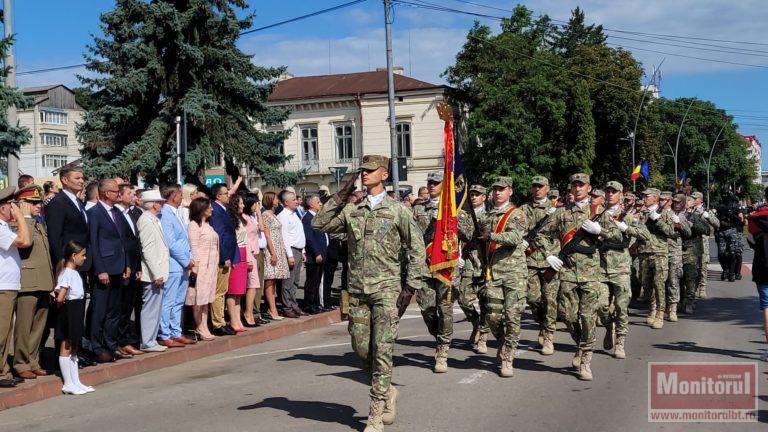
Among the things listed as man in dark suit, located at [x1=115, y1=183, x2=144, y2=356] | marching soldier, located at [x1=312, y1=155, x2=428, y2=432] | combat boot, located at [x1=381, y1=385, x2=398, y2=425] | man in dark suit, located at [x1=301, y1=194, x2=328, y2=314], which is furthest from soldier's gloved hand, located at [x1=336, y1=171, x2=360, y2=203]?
man in dark suit, located at [x1=301, y1=194, x2=328, y2=314]

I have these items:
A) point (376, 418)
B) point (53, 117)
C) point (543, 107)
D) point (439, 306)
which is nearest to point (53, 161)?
point (53, 117)

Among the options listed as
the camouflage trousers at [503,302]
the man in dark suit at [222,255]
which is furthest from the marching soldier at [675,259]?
the man in dark suit at [222,255]

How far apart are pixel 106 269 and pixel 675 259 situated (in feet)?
29.4

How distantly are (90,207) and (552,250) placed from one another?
19.8ft

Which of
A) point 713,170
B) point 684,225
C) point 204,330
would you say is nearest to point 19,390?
point 204,330

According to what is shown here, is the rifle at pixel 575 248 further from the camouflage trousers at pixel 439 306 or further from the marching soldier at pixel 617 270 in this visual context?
the camouflage trousers at pixel 439 306

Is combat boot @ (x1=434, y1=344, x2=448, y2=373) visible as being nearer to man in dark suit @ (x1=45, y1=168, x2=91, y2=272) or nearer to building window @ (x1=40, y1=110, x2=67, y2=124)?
man in dark suit @ (x1=45, y1=168, x2=91, y2=272)

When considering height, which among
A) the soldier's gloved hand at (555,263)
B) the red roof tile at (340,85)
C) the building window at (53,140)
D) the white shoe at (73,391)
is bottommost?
the white shoe at (73,391)

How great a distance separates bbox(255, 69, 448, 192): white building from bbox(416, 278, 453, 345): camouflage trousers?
44.8 meters

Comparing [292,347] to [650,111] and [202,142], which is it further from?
[650,111]

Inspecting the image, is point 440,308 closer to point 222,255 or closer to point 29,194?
point 222,255

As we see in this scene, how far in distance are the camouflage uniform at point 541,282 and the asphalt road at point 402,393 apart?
434 mm

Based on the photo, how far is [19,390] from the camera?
855 cm

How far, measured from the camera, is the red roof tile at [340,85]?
186ft
